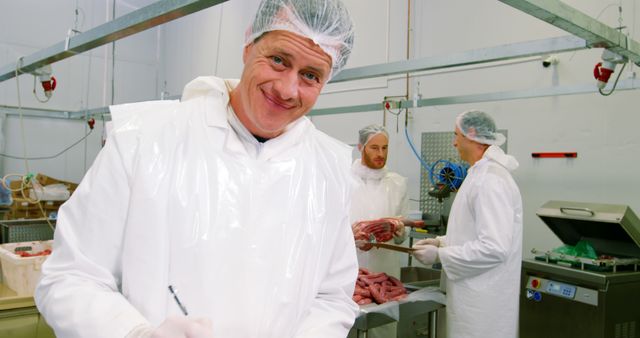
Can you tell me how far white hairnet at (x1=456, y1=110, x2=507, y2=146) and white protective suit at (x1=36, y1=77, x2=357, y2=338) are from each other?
5.88 feet

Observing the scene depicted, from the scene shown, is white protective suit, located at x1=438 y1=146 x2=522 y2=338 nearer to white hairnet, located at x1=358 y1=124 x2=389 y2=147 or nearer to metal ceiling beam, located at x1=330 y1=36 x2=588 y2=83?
metal ceiling beam, located at x1=330 y1=36 x2=588 y2=83

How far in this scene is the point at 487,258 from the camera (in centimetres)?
262

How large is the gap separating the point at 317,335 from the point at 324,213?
0.34 m

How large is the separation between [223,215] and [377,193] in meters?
2.67

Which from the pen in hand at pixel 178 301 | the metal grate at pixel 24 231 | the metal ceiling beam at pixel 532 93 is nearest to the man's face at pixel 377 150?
the metal ceiling beam at pixel 532 93

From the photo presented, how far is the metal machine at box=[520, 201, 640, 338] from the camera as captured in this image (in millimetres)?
2449

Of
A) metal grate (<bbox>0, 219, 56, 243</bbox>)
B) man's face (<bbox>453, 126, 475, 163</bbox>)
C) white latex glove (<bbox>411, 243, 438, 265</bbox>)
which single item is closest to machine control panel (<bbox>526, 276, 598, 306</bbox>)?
white latex glove (<bbox>411, 243, 438, 265</bbox>)

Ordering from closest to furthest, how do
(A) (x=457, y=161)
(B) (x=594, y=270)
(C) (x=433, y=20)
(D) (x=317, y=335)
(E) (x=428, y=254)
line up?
(D) (x=317, y=335) < (B) (x=594, y=270) < (E) (x=428, y=254) < (A) (x=457, y=161) < (C) (x=433, y=20)

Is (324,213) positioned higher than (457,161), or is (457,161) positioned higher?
(457,161)

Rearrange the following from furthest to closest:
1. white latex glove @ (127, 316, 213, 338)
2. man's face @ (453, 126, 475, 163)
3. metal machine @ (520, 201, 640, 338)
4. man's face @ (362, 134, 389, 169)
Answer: man's face @ (362, 134, 389, 169) < man's face @ (453, 126, 475, 163) < metal machine @ (520, 201, 640, 338) < white latex glove @ (127, 316, 213, 338)

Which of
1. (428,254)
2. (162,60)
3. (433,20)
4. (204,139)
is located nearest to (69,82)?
(162,60)

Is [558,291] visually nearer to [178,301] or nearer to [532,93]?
[532,93]

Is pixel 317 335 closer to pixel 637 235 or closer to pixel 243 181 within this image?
pixel 243 181

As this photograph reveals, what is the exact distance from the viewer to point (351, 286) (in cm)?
146
